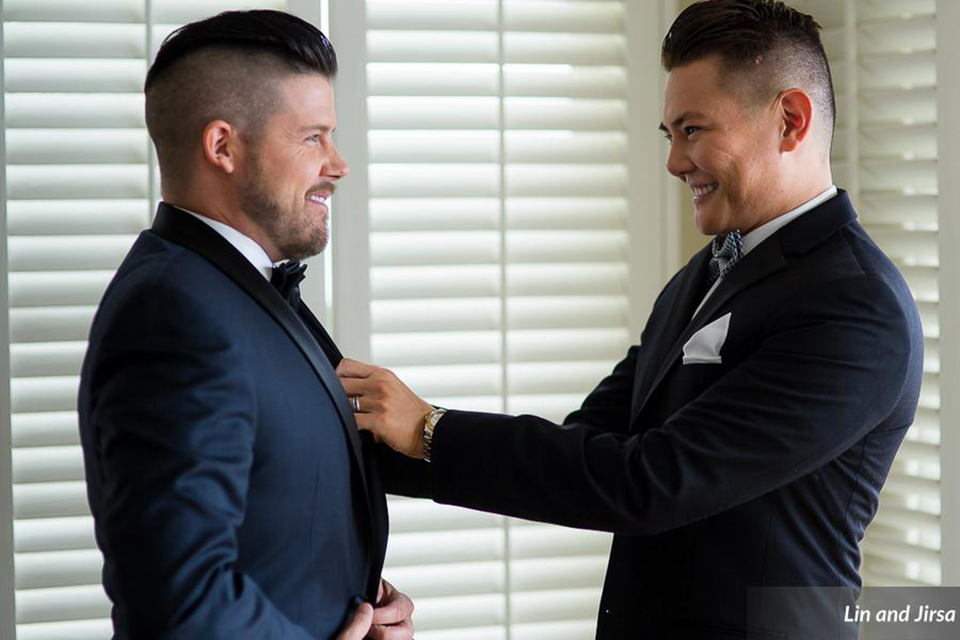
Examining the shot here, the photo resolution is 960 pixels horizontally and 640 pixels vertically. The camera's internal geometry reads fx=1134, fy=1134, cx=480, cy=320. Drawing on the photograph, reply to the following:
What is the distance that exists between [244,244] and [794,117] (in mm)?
846

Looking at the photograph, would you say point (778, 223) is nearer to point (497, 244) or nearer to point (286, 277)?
point (286, 277)

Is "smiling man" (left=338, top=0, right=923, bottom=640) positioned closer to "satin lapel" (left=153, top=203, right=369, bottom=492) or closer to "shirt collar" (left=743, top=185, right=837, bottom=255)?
"shirt collar" (left=743, top=185, right=837, bottom=255)

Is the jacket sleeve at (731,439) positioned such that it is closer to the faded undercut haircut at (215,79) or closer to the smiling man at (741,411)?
the smiling man at (741,411)

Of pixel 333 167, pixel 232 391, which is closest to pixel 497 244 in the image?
pixel 333 167

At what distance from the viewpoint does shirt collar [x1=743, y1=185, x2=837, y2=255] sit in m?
1.73

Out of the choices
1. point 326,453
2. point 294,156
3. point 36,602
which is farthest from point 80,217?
point 326,453

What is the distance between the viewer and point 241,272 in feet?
4.60

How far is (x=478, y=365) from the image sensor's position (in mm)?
2543

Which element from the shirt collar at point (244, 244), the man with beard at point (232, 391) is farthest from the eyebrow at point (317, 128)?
the shirt collar at point (244, 244)

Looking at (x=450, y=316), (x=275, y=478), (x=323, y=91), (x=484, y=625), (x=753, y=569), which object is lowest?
(x=484, y=625)

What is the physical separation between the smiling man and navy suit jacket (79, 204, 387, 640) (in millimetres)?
223

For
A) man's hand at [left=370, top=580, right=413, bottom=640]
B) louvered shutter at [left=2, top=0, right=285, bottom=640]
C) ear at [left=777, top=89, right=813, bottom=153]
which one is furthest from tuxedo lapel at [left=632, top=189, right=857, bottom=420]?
louvered shutter at [left=2, top=0, right=285, bottom=640]

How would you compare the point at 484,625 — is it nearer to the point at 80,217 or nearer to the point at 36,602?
the point at 36,602

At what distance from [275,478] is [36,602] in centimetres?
120
